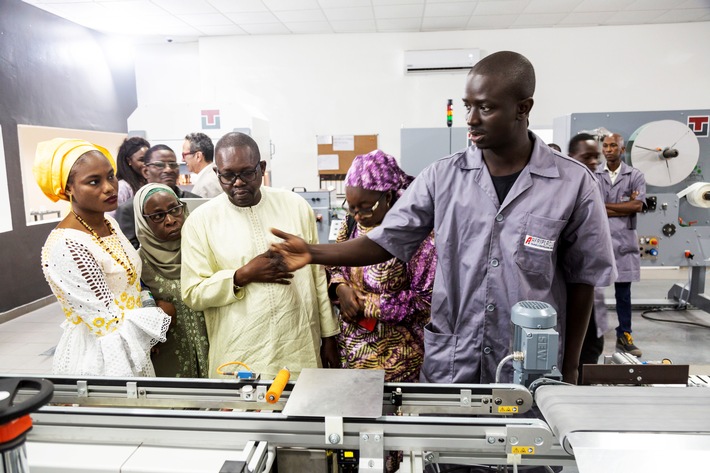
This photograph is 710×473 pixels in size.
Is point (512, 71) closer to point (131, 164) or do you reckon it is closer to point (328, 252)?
point (328, 252)

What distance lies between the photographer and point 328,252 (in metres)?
1.36

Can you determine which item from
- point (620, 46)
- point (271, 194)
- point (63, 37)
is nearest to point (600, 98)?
point (620, 46)

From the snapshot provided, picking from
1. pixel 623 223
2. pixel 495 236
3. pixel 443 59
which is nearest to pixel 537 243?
pixel 495 236

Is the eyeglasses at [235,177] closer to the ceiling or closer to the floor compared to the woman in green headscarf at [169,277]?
closer to the ceiling

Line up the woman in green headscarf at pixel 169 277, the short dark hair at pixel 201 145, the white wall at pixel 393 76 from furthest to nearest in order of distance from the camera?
the white wall at pixel 393 76, the short dark hair at pixel 201 145, the woman in green headscarf at pixel 169 277

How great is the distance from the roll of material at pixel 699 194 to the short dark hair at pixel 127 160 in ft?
13.5

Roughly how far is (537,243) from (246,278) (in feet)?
2.74

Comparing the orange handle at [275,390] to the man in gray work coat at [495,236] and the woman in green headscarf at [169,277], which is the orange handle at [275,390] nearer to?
the man in gray work coat at [495,236]

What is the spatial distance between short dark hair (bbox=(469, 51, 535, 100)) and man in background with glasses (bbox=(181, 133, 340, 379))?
753mm

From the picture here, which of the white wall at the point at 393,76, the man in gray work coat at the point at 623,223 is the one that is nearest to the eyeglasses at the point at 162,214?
the man in gray work coat at the point at 623,223

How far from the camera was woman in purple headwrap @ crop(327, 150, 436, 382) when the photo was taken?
1.56 metres

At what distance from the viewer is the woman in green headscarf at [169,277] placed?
178 centimetres

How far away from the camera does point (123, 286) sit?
145cm

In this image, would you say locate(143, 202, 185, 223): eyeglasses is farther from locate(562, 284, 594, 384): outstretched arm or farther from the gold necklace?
locate(562, 284, 594, 384): outstretched arm
